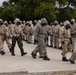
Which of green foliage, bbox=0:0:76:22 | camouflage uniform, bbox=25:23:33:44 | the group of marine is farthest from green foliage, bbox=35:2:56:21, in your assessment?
the group of marine

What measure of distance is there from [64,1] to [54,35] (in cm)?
2453

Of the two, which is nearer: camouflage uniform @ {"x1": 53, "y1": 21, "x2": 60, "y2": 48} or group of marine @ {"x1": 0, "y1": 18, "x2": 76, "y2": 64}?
group of marine @ {"x1": 0, "y1": 18, "x2": 76, "y2": 64}

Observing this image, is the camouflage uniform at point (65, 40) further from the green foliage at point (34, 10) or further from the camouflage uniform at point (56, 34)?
the green foliage at point (34, 10)

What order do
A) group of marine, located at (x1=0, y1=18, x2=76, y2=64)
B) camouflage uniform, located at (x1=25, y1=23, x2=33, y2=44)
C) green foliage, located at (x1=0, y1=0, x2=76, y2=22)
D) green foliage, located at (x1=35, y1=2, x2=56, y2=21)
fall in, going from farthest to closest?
green foliage, located at (x1=0, y1=0, x2=76, y2=22)
green foliage, located at (x1=35, y1=2, x2=56, y2=21)
camouflage uniform, located at (x1=25, y1=23, x2=33, y2=44)
group of marine, located at (x1=0, y1=18, x2=76, y2=64)

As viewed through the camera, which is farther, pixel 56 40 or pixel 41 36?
pixel 56 40

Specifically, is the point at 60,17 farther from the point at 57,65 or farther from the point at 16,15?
the point at 57,65

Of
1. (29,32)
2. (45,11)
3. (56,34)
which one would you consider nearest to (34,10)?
(45,11)

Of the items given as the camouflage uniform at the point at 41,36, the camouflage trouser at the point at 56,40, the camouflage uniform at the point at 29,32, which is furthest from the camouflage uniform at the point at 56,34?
the camouflage uniform at the point at 41,36

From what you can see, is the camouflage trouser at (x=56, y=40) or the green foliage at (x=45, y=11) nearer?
the camouflage trouser at (x=56, y=40)

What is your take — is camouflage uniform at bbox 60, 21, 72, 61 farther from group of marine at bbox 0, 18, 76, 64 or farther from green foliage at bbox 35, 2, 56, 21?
green foliage at bbox 35, 2, 56, 21

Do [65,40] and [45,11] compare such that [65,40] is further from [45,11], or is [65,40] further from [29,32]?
[45,11]

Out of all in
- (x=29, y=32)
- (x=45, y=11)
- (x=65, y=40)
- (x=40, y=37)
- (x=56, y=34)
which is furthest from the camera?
(x=45, y=11)

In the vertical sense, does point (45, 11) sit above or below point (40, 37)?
above

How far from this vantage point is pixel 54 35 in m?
24.3
